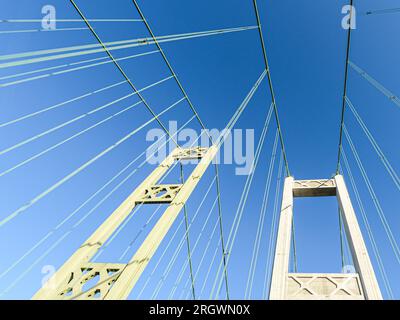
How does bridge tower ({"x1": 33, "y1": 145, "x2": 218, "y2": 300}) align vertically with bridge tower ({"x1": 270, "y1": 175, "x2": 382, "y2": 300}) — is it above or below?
below

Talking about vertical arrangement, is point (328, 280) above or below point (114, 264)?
above

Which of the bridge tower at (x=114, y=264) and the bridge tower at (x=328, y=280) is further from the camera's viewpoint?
the bridge tower at (x=328, y=280)

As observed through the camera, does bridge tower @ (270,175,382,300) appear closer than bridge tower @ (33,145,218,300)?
No

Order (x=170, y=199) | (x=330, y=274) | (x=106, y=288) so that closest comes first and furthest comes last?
(x=106, y=288) < (x=170, y=199) < (x=330, y=274)

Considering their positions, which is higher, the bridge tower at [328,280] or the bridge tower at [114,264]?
the bridge tower at [328,280]

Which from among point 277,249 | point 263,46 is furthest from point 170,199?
point 263,46

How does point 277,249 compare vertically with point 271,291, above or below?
above

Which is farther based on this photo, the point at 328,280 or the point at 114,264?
the point at 328,280

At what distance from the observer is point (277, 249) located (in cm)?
775

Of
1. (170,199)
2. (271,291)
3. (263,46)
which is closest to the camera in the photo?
(170,199)
